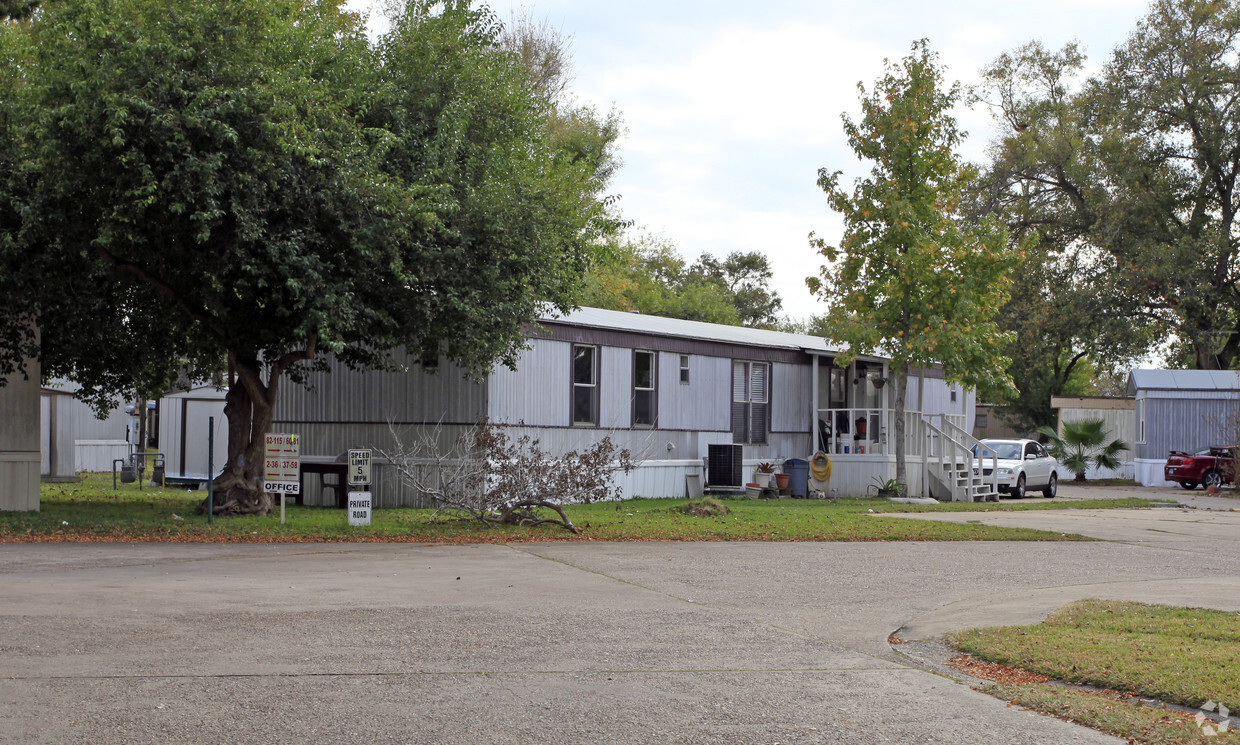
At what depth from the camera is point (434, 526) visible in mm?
16219

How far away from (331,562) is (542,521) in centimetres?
453

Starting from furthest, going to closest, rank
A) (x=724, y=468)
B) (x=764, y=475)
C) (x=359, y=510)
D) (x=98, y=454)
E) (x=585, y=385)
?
(x=98, y=454) → (x=764, y=475) → (x=724, y=468) → (x=585, y=385) → (x=359, y=510)

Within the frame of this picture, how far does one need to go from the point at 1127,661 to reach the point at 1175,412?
3257 cm

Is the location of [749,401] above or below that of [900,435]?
above

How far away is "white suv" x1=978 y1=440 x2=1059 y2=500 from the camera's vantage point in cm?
2869

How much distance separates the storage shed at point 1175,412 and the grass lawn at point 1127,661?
29634 mm

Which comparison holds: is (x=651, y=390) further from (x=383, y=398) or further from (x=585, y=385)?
(x=383, y=398)

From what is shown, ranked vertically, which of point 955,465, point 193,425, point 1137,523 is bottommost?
point 1137,523

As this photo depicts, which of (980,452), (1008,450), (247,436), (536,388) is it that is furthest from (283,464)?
(1008,450)

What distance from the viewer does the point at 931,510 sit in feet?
72.7

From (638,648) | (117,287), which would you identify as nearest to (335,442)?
(117,287)

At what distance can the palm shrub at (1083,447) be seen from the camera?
A: 36281 millimetres

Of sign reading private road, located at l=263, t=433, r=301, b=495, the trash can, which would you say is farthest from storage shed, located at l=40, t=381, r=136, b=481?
the trash can

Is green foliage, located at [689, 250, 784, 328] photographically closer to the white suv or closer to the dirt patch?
the white suv
